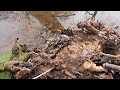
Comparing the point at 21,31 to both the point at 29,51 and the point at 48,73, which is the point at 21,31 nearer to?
the point at 29,51

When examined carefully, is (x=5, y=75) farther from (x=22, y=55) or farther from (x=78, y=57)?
(x=78, y=57)

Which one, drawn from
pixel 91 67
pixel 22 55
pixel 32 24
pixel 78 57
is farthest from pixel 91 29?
pixel 22 55

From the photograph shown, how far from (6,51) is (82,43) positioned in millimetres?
1559

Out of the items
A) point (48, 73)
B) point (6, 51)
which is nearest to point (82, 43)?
point (48, 73)

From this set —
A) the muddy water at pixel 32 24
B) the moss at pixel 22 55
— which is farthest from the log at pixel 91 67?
the moss at pixel 22 55

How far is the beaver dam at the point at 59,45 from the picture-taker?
5746 mm

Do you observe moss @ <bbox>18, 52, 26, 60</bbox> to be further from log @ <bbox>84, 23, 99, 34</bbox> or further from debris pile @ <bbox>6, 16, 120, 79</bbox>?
log @ <bbox>84, 23, 99, 34</bbox>

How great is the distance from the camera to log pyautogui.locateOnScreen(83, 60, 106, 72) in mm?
5695

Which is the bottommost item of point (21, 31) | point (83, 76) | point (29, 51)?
point (83, 76)

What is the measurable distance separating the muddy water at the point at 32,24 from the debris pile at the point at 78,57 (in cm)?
17

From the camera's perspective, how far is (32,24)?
239 inches

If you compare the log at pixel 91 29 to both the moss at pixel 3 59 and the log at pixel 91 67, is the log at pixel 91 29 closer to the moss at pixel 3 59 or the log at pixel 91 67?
the log at pixel 91 67

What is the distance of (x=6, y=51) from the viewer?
19.7ft
